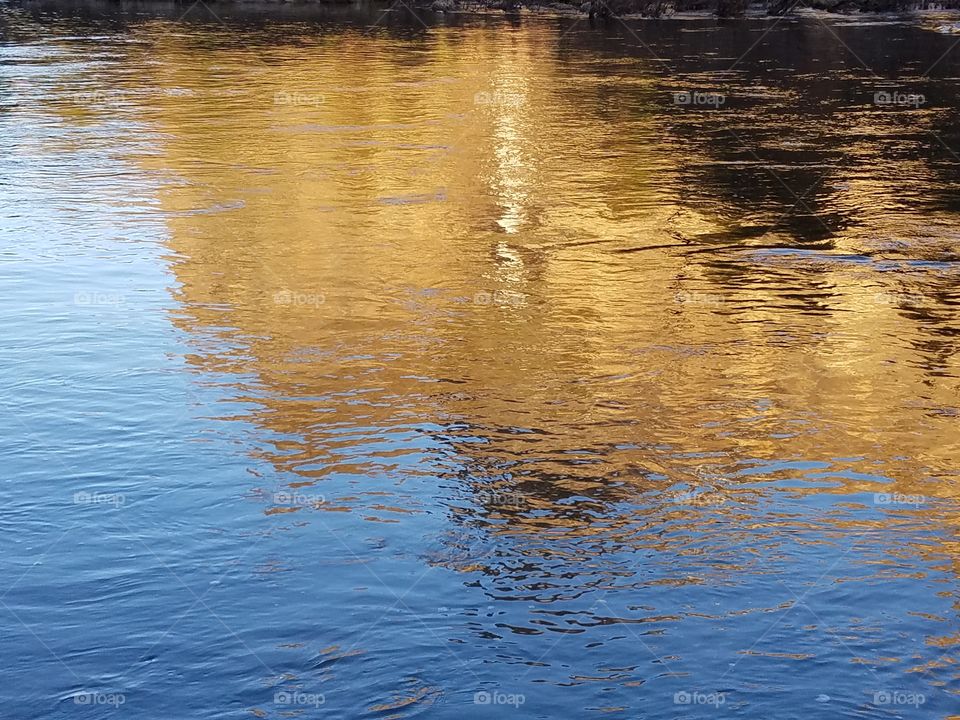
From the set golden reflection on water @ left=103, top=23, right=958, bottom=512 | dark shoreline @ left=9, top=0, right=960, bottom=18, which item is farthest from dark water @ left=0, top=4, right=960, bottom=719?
dark shoreline @ left=9, top=0, right=960, bottom=18

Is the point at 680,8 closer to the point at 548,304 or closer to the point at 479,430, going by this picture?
the point at 548,304

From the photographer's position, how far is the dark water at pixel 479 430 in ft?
18.6

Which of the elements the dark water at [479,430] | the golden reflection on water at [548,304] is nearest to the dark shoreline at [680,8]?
the golden reflection on water at [548,304]

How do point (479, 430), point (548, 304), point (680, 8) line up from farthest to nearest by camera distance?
point (680, 8), point (548, 304), point (479, 430)

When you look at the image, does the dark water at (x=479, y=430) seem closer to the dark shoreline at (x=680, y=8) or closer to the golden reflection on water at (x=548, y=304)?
the golden reflection on water at (x=548, y=304)

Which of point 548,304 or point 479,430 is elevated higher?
point 548,304

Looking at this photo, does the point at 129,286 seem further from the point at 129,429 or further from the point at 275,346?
the point at 129,429

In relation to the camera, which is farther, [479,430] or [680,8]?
[680,8]

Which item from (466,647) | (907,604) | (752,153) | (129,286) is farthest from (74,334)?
(752,153)

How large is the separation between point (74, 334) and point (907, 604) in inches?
253

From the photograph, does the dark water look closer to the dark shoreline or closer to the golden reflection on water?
the golden reflection on water

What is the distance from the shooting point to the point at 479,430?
8.05m

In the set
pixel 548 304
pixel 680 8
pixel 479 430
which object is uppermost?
pixel 680 8

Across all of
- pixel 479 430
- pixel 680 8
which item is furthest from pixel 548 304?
pixel 680 8
